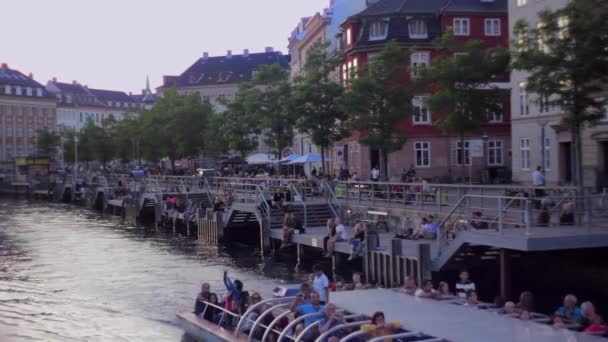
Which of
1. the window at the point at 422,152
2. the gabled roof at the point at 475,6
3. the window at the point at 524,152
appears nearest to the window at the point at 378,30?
the gabled roof at the point at 475,6

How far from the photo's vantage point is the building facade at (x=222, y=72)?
148 m

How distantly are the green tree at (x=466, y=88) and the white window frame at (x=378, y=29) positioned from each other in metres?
22.2

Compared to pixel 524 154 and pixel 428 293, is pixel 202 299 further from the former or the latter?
pixel 524 154

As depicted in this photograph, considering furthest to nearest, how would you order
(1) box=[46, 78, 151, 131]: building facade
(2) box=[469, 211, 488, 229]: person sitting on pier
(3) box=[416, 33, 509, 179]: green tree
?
1. (1) box=[46, 78, 151, 131]: building facade
2. (3) box=[416, 33, 509, 179]: green tree
3. (2) box=[469, 211, 488, 229]: person sitting on pier

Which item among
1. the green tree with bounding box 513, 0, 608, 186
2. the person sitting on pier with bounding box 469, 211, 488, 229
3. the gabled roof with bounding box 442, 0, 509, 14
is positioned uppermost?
the gabled roof with bounding box 442, 0, 509, 14

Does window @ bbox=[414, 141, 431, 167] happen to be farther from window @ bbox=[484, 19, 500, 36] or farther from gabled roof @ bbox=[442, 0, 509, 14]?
gabled roof @ bbox=[442, 0, 509, 14]

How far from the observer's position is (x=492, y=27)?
6366 centimetres

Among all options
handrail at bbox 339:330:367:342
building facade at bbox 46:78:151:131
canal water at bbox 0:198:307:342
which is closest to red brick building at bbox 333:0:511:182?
canal water at bbox 0:198:307:342

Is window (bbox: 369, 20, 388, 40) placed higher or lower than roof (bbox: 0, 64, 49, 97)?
lower

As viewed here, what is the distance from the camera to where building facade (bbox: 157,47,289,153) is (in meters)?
148

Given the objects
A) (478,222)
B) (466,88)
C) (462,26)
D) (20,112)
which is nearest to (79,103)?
(20,112)

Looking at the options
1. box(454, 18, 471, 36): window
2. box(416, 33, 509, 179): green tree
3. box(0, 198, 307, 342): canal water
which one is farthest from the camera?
box(454, 18, 471, 36): window

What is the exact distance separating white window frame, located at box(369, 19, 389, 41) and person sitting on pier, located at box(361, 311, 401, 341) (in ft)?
158

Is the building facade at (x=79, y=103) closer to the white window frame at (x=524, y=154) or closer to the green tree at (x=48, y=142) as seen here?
the green tree at (x=48, y=142)
